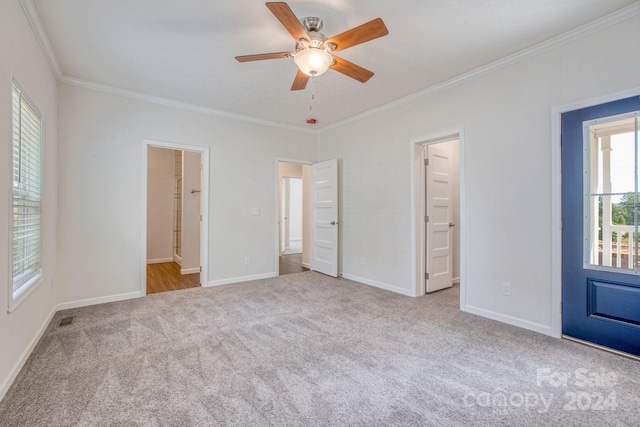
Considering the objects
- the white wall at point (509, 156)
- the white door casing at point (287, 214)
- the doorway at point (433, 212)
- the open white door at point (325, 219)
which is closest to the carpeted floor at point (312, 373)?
the white wall at point (509, 156)

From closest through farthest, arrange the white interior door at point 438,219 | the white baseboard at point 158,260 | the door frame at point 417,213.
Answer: the door frame at point 417,213 → the white interior door at point 438,219 → the white baseboard at point 158,260

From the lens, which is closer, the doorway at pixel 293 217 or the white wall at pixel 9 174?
the white wall at pixel 9 174

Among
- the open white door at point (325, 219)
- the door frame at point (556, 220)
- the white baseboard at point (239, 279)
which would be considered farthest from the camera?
the open white door at point (325, 219)

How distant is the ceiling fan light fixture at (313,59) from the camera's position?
2.19 m

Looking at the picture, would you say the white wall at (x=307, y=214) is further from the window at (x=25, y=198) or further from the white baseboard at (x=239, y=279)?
the window at (x=25, y=198)

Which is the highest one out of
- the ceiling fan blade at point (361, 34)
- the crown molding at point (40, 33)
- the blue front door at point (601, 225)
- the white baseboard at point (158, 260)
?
the crown molding at point (40, 33)

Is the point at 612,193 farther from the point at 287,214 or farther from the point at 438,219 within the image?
the point at 287,214

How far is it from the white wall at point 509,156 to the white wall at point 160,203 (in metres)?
4.98

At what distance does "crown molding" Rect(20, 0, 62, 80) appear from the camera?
7.00ft

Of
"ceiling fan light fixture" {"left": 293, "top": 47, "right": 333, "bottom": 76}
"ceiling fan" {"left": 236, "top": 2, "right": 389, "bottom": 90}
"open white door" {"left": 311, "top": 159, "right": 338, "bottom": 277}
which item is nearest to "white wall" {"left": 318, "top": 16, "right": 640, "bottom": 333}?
"open white door" {"left": 311, "top": 159, "right": 338, "bottom": 277}

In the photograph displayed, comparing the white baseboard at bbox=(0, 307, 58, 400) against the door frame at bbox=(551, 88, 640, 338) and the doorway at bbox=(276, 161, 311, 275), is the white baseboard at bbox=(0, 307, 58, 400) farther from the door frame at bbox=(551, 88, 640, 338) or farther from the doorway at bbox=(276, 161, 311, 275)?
the door frame at bbox=(551, 88, 640, 338)

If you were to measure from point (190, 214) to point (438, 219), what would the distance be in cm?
432

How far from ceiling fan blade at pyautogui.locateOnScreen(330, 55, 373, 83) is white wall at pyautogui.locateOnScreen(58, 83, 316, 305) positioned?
258 centimetres

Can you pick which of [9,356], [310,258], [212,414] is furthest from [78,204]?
[310,258]
